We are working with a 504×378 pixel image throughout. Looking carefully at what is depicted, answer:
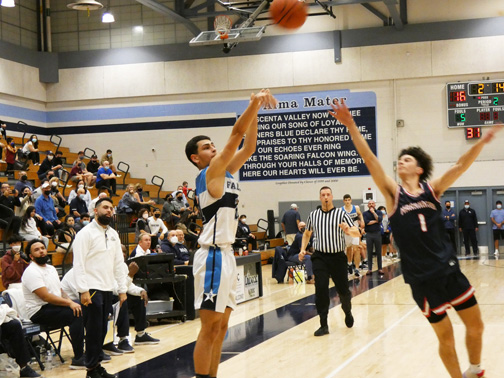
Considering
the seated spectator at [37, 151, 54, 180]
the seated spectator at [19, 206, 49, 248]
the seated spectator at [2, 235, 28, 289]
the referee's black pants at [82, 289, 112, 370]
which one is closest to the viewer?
the referee's black pants at [82, 289, 112, 370]

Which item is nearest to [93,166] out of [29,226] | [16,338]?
[29,226]

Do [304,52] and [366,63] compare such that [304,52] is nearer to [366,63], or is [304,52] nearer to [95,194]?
[366,63]

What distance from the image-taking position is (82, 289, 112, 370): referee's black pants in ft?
21.4

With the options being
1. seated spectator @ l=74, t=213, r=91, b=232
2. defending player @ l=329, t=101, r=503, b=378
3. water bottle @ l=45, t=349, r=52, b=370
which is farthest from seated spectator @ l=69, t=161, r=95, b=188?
defending player @ l=329, t=101, r=503, b=378

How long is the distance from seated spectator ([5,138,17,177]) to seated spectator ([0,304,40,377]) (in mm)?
12768

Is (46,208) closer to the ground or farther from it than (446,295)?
farther from it

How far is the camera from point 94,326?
21.6 feet

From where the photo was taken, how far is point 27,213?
1363 cm

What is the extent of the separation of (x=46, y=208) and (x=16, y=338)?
905 centimetres

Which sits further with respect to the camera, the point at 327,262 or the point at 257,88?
the point at 257,88

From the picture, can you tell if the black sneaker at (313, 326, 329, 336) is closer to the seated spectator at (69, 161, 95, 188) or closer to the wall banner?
the seated spectator at (69, 161, 95, 188)

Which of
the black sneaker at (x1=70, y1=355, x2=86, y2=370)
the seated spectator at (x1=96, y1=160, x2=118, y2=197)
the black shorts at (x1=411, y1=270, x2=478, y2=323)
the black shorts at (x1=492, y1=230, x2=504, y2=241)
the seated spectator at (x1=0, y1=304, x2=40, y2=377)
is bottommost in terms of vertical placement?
the black shorts at (x1=492, y1=230, x2=504, y2=241)

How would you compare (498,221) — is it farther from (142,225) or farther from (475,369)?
(475,369)

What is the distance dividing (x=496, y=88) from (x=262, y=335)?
16.0 metres
